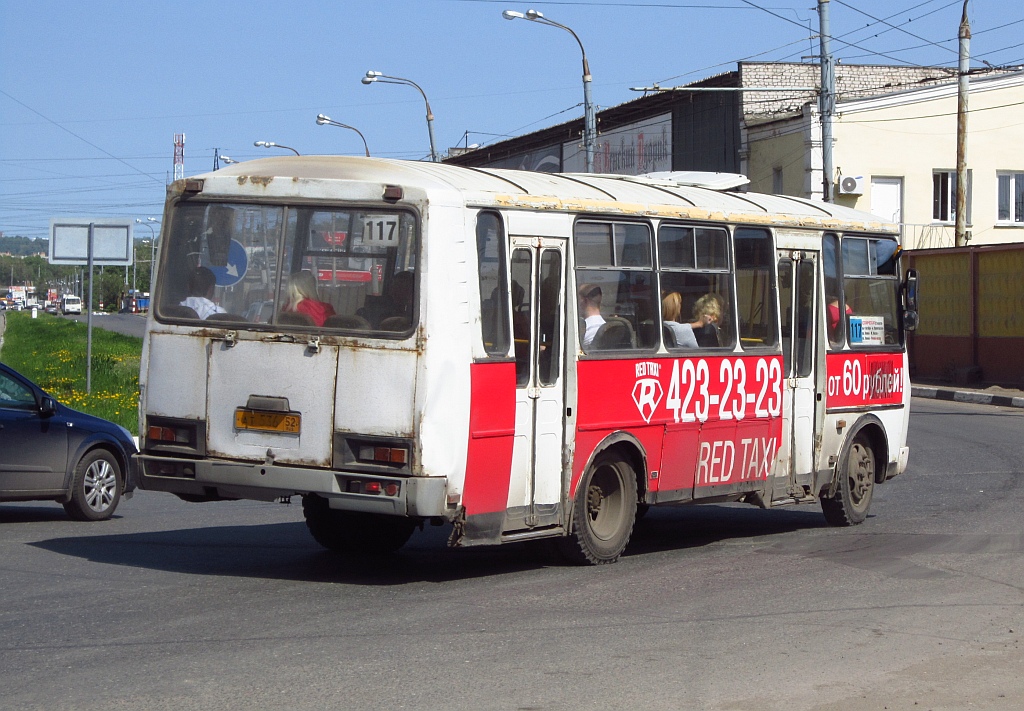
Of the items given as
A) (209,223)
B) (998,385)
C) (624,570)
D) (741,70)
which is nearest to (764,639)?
(624,570)

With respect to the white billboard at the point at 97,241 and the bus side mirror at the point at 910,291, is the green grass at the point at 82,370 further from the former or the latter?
the bus side mirror at the point at 910,291

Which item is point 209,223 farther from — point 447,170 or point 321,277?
point 447,170

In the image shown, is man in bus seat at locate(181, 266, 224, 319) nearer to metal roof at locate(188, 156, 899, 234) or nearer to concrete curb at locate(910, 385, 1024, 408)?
metal roof at locate(188, 156, 899, 234)

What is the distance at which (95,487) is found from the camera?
1223 centimetres

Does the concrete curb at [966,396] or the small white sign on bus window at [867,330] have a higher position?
the small white sign on bus window at [867,330]

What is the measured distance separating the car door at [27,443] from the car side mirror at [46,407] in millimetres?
25

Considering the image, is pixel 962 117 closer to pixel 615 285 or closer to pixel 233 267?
pixel 615 285

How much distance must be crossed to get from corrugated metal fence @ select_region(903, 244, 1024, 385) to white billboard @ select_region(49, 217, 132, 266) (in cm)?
1791

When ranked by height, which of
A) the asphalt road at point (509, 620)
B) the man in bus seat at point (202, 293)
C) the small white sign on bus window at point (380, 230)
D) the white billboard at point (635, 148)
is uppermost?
the white billboard at point (635, 148)

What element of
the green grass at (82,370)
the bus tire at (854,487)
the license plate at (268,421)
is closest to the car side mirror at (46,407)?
the license plate at (268,421)

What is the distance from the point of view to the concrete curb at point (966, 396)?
27469 mm

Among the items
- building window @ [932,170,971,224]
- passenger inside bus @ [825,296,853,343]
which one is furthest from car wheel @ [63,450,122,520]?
building window @ [932,170,971,224]

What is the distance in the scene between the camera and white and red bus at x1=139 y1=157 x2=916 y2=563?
8.47 m

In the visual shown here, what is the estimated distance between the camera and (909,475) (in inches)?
635
